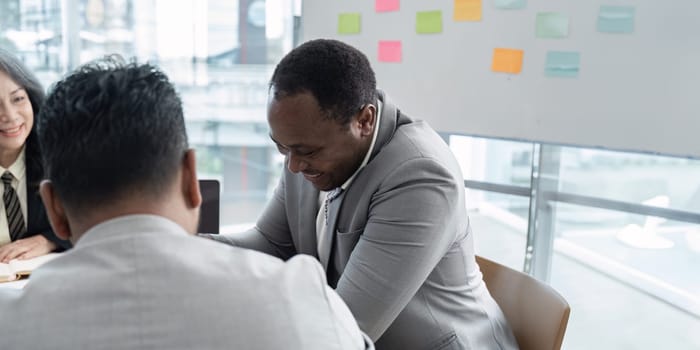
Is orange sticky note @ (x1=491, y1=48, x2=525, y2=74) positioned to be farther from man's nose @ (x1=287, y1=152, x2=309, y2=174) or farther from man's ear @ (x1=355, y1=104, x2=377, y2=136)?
man's nose @ (x1=287, y1=152, x2=309, y2=174)

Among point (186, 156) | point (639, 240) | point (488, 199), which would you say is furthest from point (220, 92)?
point (186, 156)

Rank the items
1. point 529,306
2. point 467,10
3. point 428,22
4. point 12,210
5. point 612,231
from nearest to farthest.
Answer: point 529,306
point 12,210
point 467,10
point 428,22
point 612,231

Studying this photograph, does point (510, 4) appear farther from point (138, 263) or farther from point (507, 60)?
point (138, 263)

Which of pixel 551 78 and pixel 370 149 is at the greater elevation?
pixel 551 78

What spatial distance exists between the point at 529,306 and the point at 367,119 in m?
0.62

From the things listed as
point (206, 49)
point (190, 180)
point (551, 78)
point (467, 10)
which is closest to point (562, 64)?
point (551, 78)

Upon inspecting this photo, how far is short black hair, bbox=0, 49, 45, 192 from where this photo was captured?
7.48ft

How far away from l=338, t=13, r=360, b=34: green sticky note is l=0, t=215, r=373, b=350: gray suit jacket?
2.31 meters

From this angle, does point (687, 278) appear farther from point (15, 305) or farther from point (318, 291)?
point (15, 305)

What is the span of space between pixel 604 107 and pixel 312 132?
1239 mm

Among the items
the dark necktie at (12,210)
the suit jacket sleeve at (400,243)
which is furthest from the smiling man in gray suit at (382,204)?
the dark necktie at (12,210)

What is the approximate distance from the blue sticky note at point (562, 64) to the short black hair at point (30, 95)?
1.73 m

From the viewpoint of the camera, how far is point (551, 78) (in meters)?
2.45

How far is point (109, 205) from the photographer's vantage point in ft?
2.87
